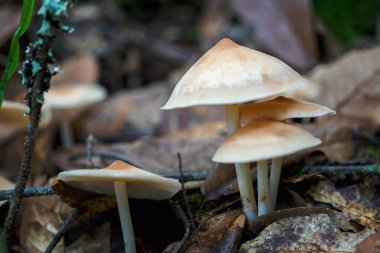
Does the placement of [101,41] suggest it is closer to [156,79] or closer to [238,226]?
[156,79]

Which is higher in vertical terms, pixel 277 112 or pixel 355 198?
pixel 277 112

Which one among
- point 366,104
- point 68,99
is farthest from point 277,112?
point 68,99

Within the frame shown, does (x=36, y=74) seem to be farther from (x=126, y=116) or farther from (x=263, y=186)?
(x=126, y=116)

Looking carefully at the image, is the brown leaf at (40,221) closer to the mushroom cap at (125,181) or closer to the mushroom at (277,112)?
the mushroom cap at (125,181)

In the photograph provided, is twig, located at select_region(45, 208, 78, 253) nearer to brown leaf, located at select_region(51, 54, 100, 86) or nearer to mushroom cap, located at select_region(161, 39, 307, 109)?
mushroom cap, located at select_region(161, 39, 307, 109)

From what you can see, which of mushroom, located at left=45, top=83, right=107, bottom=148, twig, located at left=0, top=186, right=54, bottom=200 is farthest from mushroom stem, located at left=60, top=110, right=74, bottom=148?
twig, located at left=0, top=186, right=54, bottom=200

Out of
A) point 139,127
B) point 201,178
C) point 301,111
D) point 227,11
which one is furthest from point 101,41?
point 301,111
